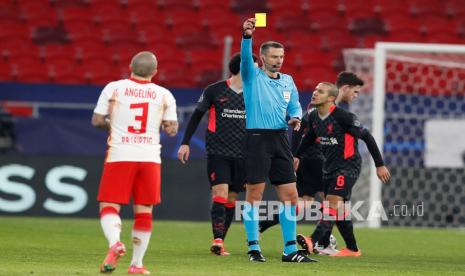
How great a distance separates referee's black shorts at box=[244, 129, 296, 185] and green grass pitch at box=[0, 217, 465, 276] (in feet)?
2.39

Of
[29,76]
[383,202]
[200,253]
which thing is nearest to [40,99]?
[29,76]

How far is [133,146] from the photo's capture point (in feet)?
25.5

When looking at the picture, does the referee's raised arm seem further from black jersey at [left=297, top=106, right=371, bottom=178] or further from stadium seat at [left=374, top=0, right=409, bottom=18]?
stadium seat at [left=374, top=0, right=409, bottom=18]

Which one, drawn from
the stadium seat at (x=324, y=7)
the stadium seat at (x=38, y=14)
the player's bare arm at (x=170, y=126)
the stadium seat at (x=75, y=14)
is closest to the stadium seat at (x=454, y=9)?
the stadium seat at (x=324, y=7)

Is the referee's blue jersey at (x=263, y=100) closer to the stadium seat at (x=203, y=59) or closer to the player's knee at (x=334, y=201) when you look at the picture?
the player's knee at (x=334, y=201)

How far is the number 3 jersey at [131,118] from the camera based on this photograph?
7.74 meters

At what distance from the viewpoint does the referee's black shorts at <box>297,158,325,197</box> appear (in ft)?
38.5

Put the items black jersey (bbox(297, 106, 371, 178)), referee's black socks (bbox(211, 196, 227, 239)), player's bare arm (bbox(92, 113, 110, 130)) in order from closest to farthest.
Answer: player's bare arm (bbox(92, 113, 110, 130))
referee's black socks (bbox(211, 196, 227, 239))
black jersey (bbox(297, 106, 371, 178))

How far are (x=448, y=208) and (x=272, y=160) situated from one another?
7929 mm

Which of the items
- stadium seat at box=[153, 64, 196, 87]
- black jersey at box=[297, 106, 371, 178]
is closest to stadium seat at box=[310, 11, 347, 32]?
stadium seat at box=[153, 64, 196, 87]

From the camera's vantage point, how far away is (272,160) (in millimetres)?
9484

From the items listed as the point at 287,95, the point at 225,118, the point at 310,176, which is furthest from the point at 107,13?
the point at 287,95

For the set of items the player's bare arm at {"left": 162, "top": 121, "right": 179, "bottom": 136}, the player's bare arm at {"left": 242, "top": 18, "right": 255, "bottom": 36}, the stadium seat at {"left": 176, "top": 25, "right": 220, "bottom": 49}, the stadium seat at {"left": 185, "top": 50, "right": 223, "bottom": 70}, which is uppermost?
the stadium seat at {"left": 176, "top": 25, "right": 220, "bottom": 49}

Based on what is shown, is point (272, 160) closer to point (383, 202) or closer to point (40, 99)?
point (383, 202)
